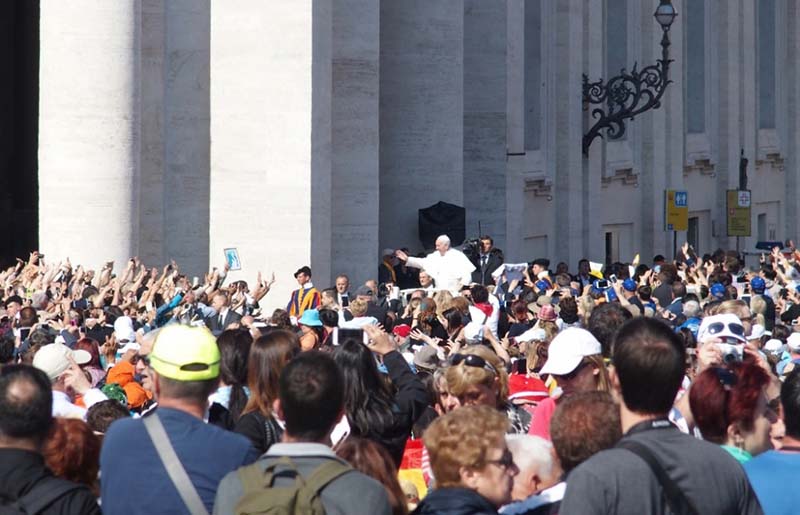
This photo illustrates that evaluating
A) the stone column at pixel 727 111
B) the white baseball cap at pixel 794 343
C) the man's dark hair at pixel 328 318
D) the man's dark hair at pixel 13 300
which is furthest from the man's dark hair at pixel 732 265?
the stone column at pixel 727 111

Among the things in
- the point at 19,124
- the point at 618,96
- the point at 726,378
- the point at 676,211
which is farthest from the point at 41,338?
the point at 676,211

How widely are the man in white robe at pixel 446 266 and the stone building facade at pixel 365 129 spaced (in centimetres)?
191

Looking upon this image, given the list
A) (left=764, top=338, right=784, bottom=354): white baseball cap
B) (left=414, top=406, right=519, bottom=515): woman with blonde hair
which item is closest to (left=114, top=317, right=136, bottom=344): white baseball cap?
(left=764, top=338, right=784, bottom=354): white baseball cap

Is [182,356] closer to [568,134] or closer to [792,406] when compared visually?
[792,406]

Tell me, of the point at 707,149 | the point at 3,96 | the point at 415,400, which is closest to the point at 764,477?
the point at 415,400

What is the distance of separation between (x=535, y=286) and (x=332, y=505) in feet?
52.1

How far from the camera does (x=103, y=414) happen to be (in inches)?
290

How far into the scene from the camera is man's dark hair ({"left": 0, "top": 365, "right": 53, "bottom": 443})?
5.96 metres

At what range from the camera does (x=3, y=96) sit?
118ft

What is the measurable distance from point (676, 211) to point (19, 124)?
50.6ft

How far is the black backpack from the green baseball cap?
1.75 feet

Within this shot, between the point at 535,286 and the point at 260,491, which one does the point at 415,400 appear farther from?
the point at 535,286

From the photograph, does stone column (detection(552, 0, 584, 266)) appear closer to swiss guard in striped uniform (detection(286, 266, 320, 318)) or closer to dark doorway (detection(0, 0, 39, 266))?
dark doorway (detection(0, 0, 39, 266))

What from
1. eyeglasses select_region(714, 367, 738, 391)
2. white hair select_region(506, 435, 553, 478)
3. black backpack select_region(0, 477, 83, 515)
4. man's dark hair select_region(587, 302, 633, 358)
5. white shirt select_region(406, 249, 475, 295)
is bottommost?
black backpack select_region(0, 477, 83, 515)
